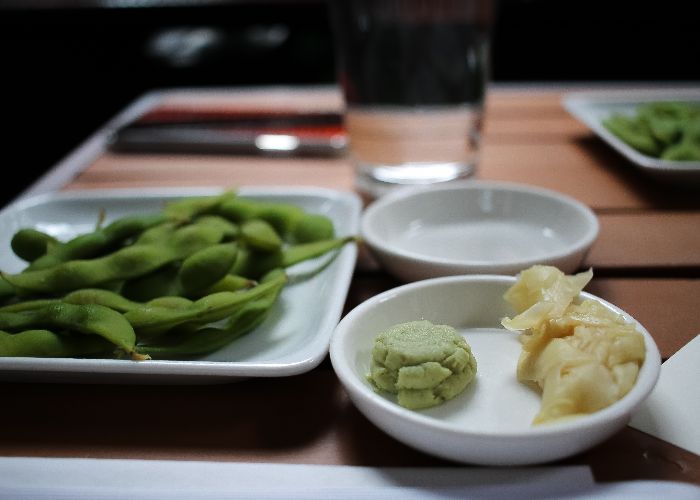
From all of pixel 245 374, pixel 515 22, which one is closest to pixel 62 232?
pixel 245 374

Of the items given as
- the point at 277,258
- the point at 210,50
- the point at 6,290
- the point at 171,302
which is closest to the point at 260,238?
the point at 277,258

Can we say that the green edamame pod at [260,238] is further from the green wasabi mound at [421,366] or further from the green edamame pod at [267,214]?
the green wasabi mound at [421,366]

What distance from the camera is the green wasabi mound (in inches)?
18.5

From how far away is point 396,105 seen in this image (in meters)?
0.95

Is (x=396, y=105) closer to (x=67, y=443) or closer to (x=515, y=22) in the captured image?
(x=67, y=443)

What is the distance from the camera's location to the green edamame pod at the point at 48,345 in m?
0.54

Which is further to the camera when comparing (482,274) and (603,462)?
(482,274)

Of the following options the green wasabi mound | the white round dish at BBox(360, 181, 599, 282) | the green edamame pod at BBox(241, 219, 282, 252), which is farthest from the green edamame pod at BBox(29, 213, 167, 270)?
the green wasabi mound

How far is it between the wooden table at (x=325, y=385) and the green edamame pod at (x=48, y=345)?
3 centimetres

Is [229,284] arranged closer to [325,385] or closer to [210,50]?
[325,385]

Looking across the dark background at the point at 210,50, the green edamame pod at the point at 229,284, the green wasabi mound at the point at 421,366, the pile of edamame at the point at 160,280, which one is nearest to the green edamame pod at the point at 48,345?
the pile of edamame at the point at 160,280

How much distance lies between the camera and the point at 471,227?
80 centimetres

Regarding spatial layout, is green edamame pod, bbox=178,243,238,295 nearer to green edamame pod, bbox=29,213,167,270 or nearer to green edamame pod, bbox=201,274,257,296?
green edamame pod, bbox=201,274,257,296

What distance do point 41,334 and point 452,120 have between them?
0.62m
